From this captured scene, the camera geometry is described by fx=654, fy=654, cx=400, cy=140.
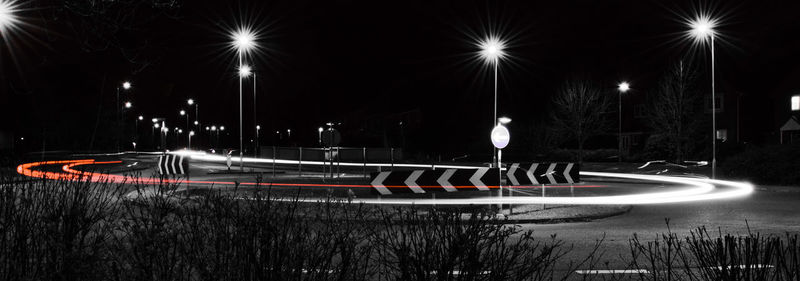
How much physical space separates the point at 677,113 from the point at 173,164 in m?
37.8

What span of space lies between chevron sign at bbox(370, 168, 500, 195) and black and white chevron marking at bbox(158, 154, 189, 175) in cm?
907

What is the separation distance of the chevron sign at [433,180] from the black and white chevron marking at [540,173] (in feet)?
3.76

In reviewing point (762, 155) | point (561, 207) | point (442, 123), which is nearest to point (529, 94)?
point (442, 123)

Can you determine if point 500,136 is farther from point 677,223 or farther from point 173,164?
point 173,164

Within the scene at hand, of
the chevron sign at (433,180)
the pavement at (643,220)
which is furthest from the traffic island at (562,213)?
the chevron sign at (433,180)

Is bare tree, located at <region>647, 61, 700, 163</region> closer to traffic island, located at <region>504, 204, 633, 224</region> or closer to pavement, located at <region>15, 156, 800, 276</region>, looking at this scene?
pavement, located at <region>15, 156, 800, 276</region>

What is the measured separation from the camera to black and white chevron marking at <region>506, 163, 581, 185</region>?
1485cm

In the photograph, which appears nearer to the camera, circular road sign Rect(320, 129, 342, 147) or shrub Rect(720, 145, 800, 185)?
shrub Rect(720, 145, 800, 185)

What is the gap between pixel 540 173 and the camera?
15.2 meters

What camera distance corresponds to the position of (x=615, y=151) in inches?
2196

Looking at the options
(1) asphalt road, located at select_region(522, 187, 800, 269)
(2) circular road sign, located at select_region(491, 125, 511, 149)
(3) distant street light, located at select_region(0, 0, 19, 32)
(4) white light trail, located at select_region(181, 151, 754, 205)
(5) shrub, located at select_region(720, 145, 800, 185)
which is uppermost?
(3) distant street light, located at select_region(0, 0, 19, 32)

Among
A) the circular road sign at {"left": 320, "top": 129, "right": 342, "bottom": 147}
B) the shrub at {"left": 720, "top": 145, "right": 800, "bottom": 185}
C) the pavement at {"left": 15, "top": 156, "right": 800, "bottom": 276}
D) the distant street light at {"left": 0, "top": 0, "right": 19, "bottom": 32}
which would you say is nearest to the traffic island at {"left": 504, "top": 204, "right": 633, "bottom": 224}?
the pavement at {"left": 15, "top": 156, "right": 800, "bottom": 276}

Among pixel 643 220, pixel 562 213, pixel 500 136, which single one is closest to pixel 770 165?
pixel 500 136

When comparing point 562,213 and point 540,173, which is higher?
point 540,173
